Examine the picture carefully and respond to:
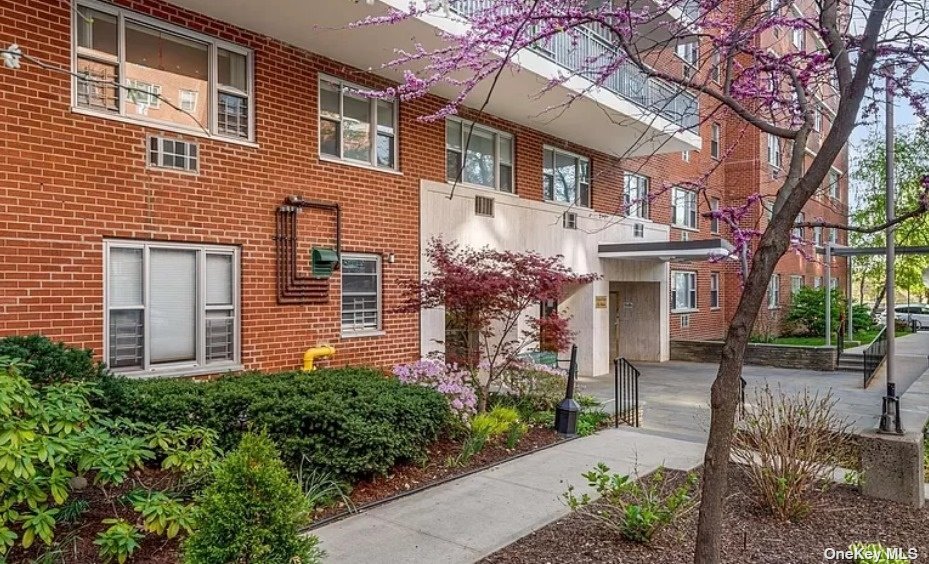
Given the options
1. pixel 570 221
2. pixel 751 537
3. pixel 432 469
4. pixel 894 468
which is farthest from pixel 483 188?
pixel 751 537

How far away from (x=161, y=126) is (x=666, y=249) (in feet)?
36.7

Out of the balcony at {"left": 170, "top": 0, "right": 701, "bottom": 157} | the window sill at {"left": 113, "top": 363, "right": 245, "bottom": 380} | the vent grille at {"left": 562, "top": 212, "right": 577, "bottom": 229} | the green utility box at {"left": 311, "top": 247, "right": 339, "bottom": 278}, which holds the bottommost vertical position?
the window sill at {"left": 113, "top": 363, "right": 245, "bottom": 380}

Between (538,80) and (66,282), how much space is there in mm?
7260

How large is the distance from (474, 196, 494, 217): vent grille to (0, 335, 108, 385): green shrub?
728 cm

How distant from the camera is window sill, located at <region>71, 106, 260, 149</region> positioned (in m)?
6.80

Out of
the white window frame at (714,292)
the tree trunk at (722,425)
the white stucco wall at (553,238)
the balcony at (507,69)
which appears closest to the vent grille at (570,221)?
the white stucco wall at (553,238)

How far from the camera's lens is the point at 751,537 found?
4633mm

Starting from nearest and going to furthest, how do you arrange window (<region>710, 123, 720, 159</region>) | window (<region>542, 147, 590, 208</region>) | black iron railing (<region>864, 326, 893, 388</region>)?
1. window (<region>542, 147, 590, 208</region>)
2. black iron railing (<region>864, 326, 893, 388</region>)
3. window (<region>710, 123, 720, 159</region>)

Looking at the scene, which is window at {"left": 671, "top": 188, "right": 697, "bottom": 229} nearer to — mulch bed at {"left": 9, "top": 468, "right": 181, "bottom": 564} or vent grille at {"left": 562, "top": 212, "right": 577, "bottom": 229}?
vent grille at {"left": 562, "top": 212, "right": 577, "bottom": 229}

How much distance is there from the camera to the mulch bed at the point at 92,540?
4.23 m

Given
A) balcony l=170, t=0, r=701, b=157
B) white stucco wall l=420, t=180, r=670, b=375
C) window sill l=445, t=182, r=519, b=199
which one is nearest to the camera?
balcony l=170, t=0, r=701, b=157

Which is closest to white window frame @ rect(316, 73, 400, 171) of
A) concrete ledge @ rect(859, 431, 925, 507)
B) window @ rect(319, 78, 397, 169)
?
window @ rect(319, 78, 397, 169)

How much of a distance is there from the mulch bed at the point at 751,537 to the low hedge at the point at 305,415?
181 cm

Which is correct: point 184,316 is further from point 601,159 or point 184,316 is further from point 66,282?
point 601,159
